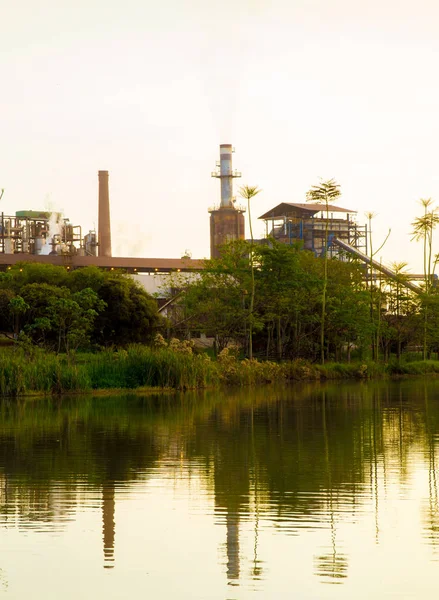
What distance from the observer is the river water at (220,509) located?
7.29 metres

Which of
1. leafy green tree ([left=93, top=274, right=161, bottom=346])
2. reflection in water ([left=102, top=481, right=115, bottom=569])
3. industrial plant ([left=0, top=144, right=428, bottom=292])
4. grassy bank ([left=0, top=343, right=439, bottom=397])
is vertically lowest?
reflection in water ([left=102, top=481, right=115, bottom=569])

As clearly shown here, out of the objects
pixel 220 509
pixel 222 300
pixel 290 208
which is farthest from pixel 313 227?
pixel 220 509

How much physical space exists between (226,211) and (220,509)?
275 feet

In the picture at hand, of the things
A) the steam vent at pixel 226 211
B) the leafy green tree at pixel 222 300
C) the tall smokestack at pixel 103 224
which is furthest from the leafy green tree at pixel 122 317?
the steam vent at pixel 226 211

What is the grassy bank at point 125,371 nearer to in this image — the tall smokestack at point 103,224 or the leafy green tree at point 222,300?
the leafy green tree at point 222,300

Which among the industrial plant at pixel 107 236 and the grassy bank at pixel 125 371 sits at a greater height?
the industrial plant at pixel 107 236

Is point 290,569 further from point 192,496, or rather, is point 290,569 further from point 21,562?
point 192,496

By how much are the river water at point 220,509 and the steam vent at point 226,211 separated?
73942 millimetres

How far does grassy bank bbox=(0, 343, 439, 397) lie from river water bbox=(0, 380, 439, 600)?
8.78 m

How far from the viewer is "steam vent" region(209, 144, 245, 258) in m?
93.1

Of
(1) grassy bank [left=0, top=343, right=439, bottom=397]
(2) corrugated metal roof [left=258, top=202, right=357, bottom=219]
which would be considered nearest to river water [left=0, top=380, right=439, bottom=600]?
(1) grassy bank [left=0, top=343, right=439, bottom=397]

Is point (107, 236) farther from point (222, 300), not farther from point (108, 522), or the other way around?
point (108, 522)

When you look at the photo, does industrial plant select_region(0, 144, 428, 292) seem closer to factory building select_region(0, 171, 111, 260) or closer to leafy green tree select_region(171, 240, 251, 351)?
factory building select_region(0, 171, 111, 260)

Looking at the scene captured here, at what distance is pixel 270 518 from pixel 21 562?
102 inches
